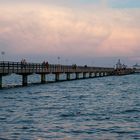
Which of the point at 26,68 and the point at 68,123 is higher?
the point at 26,68

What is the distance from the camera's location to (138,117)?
88.7 ft

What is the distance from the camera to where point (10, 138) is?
19656mm

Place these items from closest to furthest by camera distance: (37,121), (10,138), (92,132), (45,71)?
(10,138) → (92,132) → (37,121) → (45,71)

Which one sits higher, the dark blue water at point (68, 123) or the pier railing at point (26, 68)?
the pier railing at point (26, 68)

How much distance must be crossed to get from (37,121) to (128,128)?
4.90 meters

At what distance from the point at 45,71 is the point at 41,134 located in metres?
52.7

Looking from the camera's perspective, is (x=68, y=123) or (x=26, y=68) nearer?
(x=68, y=123)

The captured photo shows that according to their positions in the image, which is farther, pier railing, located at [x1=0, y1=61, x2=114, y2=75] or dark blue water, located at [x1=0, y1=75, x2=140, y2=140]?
pier railing, located at [x1=0, y1=61, x2=114, y2=75]

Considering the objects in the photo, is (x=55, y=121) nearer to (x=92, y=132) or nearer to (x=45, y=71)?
(x=92, y=132)

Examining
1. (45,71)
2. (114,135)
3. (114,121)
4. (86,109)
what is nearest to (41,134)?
(114,135)

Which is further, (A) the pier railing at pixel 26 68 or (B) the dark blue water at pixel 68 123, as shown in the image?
(A) the pier railing at pixel 26 68

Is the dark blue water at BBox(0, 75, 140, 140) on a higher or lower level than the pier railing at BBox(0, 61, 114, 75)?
lower

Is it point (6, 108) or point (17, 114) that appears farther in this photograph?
point (6, 108)

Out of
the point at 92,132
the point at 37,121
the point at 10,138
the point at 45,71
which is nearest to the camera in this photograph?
the point at 10,138
